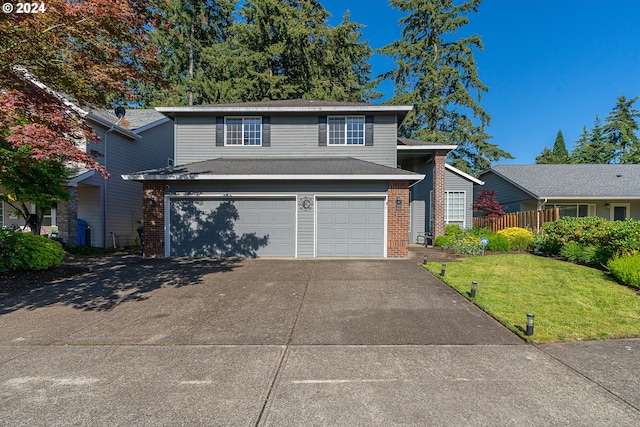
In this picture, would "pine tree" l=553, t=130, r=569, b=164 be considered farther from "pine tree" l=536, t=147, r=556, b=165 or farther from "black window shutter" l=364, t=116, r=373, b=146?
"black window shutter" l=364, t=116, r=373, b=146

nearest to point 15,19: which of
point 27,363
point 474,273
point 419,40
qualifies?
point 27,363

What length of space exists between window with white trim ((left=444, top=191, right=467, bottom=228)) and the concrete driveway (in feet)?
34.6

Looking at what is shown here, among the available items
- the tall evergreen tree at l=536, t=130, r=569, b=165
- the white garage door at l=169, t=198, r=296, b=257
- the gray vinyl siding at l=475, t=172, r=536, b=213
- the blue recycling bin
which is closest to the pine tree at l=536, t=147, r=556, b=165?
the tall evergreen tree at l=536, t=130, r=569, b=165

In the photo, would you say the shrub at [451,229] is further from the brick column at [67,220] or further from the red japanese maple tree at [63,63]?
the brick column at [67,220]

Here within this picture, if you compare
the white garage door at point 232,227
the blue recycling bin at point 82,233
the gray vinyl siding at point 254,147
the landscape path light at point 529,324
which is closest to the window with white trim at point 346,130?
the gray vinyl siding at point 254,147

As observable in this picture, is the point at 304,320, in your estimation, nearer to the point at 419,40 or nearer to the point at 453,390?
the point at 453,390

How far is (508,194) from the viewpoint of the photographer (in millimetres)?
18656

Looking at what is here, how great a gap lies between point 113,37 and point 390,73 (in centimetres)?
2571

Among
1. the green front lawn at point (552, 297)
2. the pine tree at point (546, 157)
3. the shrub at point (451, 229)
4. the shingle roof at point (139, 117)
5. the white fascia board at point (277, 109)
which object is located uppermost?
the pine tree at point (546, 157)

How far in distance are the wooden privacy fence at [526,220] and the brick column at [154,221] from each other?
48.7 feet

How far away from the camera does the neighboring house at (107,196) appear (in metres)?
12.3

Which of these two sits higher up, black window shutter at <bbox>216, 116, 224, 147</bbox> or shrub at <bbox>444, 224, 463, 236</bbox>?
black window shutter at <bbox>216, 116, 224, 147</bbox>

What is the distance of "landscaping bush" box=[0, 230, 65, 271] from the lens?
291 inches

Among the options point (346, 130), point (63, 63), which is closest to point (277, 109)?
point (346, 130)
